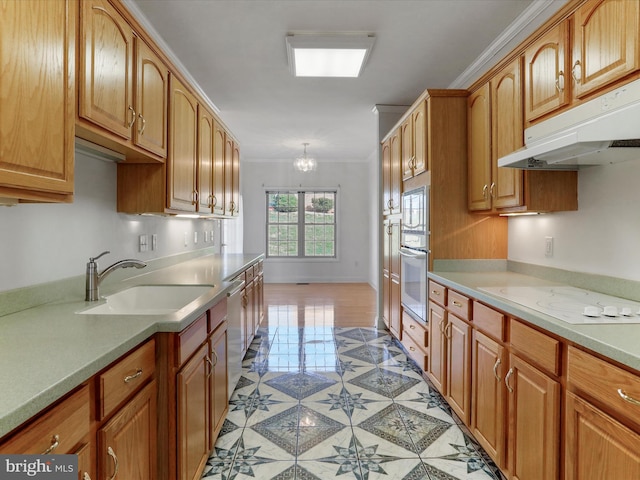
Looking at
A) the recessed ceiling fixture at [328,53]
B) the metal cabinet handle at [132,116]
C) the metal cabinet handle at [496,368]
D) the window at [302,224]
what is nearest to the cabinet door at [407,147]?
the recessed ceiling fixture at [328,53]

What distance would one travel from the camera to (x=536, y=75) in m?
1.95

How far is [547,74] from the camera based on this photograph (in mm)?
1866

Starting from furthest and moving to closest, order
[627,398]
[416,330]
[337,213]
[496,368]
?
[337,213] → [416,330] → [496,368] → [627,398]

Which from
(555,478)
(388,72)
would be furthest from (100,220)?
(388,72)

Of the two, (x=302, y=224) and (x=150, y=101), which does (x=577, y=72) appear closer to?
(x=150, y=101)

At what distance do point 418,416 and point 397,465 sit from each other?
55 centimetres

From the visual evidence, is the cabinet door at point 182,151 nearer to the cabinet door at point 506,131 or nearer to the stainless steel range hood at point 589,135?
the stainless steel range hood at point 589,135

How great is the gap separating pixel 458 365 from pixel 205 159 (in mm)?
2375

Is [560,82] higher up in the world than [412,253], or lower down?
higher up

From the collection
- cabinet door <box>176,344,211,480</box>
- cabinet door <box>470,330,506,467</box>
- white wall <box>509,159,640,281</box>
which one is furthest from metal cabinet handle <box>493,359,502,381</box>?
cabinet door <box>176,344,211,480</box>

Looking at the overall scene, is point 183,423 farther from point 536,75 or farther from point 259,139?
point 259,139

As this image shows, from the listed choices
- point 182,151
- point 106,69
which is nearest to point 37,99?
point 106,69

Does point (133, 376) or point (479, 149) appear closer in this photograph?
point (133, 376)

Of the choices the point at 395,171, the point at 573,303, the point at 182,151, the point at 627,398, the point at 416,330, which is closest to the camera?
the point at 627,398
